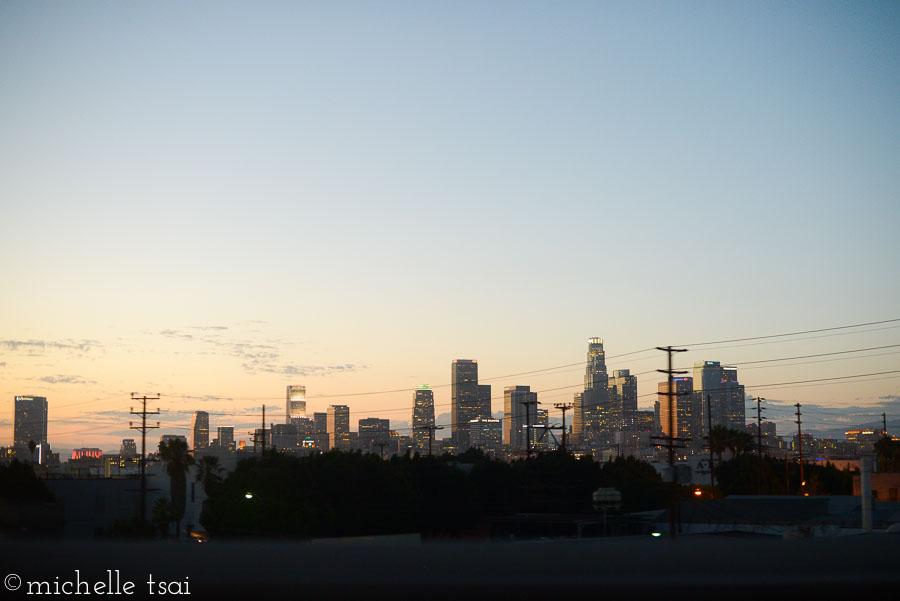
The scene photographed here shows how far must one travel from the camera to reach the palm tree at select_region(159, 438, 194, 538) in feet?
290

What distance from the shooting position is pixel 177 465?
90.2 metres

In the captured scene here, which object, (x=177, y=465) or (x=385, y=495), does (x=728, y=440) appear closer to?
(x=385, y=495)

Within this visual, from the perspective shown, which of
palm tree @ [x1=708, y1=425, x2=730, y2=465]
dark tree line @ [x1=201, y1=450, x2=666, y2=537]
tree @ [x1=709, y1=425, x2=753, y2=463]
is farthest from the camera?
tree @ [x1=709, y1=425, x2=753, y2=463]

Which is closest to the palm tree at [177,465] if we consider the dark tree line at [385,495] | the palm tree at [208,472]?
the palm tree at [208,472]

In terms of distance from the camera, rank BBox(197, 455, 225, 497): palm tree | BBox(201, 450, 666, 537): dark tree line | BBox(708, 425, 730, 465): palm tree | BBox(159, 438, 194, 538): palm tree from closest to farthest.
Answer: BBox(201, 450, 666, 537): dark tree line, BBox(197, 455, 225, 497): palm tree, BBox(159, 438, 194, 538): palm tree, BBox(708, 425, 730, 465): palm tree

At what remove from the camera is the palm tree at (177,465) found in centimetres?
8844

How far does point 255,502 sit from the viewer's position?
5250cm

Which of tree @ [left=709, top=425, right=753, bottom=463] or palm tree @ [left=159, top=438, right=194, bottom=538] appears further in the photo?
tree @ [left=709, top=425, right=753, bottom=463]

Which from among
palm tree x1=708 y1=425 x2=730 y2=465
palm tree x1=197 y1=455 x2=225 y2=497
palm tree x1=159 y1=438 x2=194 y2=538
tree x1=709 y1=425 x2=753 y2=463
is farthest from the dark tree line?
tree x1=709 y1=425 x2=753 y2=463

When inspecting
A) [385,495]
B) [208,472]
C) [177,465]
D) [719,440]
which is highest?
[719,440]

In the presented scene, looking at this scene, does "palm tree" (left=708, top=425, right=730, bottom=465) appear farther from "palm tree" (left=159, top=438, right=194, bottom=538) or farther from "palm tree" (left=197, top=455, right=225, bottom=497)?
"palm tree" (left=159, top=438, right=194, bottom=538)

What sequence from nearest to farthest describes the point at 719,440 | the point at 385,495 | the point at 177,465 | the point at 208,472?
1. the point at 385,495
2. the point at 208,472
3. the point at 177,465
4. the point at 719,440

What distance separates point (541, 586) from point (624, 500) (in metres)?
67.7

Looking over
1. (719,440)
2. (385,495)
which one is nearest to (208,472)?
(385,495)
